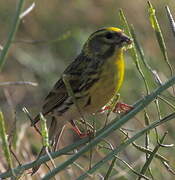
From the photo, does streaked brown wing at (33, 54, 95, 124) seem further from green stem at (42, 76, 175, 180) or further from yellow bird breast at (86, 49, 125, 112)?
green stem at (42, 76, 175, 180)

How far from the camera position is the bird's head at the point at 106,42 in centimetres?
335

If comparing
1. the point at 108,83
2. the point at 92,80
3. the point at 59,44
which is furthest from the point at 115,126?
Result: the point at 59,44

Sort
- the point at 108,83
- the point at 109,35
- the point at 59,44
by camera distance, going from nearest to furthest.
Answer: the point at 108,83
the point at 109,35
the point at 59,44

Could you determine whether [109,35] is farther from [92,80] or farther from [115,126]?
[115,126]

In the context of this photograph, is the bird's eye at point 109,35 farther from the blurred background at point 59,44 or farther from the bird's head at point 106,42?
the blurred background at point 59,44

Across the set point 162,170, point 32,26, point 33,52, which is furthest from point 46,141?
point 32,26

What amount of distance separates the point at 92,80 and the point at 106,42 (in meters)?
0.21

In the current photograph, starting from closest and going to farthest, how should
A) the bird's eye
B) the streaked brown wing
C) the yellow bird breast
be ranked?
the yellow bird breast → the bird's eye → the streaked brown wing

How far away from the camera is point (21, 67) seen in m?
6.70

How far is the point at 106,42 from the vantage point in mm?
3490

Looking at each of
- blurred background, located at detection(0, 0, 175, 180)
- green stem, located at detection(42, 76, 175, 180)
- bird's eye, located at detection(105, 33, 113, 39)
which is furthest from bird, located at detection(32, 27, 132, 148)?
blurred background, located at detection(0, 0, 175, 180)

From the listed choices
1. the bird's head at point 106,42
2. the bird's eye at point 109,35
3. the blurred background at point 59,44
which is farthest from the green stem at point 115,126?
the blurred background at point 59,44

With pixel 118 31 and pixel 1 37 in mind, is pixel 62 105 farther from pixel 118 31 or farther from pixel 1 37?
pixel 1 37

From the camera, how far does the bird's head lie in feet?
11.0
